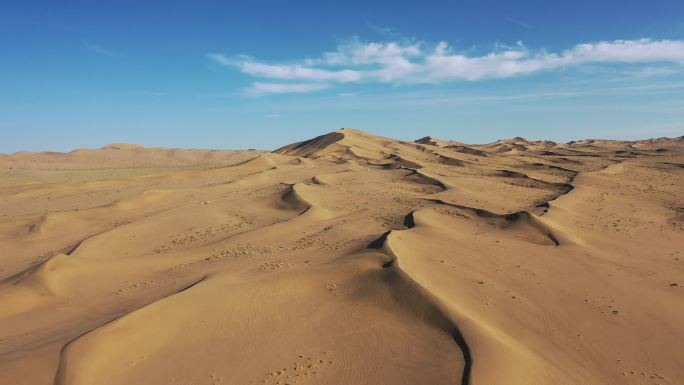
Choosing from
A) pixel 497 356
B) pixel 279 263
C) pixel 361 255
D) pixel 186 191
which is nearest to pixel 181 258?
pixel 279 263

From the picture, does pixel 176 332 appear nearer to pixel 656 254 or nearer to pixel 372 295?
pixel 372 295

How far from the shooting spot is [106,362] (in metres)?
5.38

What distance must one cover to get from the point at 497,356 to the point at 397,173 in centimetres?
1990

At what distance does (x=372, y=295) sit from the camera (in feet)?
23.7

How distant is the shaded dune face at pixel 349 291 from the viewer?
5.37 meters

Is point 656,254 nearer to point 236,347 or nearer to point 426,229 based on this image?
point 426,229

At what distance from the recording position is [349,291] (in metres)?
7.46

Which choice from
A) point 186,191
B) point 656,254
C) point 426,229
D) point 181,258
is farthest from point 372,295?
point 186,191

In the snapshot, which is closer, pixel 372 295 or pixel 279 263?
pixel 372 295

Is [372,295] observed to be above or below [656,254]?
above

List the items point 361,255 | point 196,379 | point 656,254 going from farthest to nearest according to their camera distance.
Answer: point 656,254
point 361,255
point 196,379

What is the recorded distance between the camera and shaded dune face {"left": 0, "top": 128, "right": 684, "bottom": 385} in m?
5.37

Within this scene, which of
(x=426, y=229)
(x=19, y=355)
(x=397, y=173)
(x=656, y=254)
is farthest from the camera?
(x=397, y=173)

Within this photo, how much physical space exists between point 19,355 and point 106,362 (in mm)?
1346
